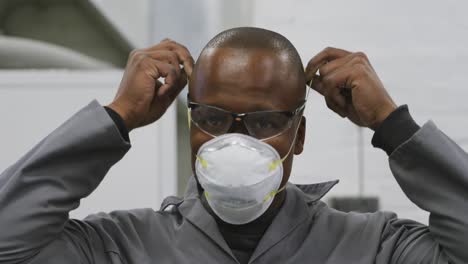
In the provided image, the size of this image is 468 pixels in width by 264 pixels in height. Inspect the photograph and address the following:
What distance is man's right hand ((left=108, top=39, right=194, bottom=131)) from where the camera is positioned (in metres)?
1.21

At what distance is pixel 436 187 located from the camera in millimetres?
1104

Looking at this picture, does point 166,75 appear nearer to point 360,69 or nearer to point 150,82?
point 150,82

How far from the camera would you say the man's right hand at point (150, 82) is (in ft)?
3.99

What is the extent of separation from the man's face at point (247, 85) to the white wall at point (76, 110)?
0.67 metres

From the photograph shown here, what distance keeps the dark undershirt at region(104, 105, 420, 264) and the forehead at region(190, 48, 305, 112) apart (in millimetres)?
144

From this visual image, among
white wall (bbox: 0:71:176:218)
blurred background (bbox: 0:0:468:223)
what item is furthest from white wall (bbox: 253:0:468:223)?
white wall (bbox: 0:71:176:218)

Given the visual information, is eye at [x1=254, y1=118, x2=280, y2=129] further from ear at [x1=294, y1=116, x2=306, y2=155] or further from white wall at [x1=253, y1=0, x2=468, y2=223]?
white wall at [x1=253, y1=0, x2=468, y2=223]

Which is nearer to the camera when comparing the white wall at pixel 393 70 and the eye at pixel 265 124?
the eye at pixel 265 124

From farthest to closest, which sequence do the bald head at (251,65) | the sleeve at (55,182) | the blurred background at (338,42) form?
the blurred background at (338,42) < the bald head at (251,65) < the sleeve at (55,182)

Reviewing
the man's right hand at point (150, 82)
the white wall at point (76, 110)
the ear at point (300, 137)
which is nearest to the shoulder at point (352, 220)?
the ear at point (300, 137)

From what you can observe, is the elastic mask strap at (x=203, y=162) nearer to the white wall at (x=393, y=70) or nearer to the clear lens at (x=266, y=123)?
the clear lens at (x=266, y=123)

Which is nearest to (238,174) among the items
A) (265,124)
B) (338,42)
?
(265,124)

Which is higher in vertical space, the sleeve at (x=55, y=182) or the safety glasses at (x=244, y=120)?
the safety glasses at (x=244, y=120)

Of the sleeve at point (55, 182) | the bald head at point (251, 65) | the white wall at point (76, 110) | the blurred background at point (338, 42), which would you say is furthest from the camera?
the blurred background at point (338, 42)
